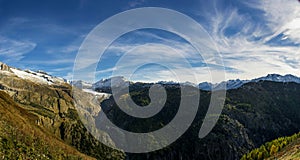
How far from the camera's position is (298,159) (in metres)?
29.9

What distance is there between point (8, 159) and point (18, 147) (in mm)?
15975

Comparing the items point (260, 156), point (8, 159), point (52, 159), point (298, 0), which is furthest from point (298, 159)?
point (52, 159)

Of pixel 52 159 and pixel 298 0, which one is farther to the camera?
pixel 52 159

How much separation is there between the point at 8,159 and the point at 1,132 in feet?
76.2

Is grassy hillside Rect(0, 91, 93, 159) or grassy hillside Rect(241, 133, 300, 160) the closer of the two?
grassy hillside Rect(241, 133, 300, 160)

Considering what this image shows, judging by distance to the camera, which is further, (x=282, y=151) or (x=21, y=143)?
(x=21, y=143)

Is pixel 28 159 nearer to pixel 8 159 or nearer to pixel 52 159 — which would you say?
pixel 8 159

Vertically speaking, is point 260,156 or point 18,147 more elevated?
point 18,147

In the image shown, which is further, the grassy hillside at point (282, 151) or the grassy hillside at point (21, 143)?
the grassy hillside at point (21, 143)

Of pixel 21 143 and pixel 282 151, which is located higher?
pixel 21 143

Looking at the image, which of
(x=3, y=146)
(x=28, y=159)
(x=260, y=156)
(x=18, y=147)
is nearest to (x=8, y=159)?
(x=28, y=159)

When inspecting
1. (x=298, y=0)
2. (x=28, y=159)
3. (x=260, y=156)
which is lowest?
(x=260, y=156)

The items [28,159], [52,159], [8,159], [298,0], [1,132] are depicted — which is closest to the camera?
[298,0]

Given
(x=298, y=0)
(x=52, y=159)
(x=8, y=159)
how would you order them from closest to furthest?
(x=298, y=0), (x=8, y=159), (x=52, y=159)
